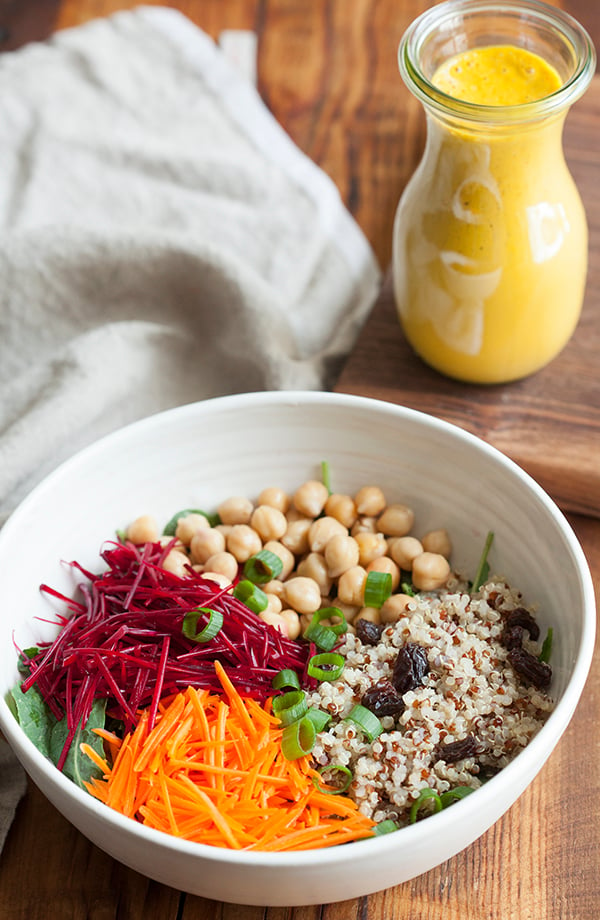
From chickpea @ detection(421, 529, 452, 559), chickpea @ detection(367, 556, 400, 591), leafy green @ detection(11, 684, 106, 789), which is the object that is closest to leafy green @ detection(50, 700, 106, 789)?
leafy green @ detection(11, 684, 106, 789)

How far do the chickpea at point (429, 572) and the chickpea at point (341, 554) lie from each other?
0.32 feet

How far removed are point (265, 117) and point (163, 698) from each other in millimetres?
1599

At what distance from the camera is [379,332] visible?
1.93 metres

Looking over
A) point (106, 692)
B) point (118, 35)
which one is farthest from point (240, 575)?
point (118, 35)

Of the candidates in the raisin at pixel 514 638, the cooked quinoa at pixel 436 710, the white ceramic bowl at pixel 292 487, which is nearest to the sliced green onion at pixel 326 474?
the white ceramic bowl at pixel 292 487

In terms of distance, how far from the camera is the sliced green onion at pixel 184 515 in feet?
5.45

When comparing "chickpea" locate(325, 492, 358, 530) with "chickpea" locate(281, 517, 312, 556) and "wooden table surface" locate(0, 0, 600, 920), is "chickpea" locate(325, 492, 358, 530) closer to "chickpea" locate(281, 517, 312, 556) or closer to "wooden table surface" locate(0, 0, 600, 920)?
"chickpea" locate(281, 517, 312, 556)

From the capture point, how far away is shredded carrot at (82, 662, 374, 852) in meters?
1.20

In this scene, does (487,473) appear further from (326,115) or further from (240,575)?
(326,115)

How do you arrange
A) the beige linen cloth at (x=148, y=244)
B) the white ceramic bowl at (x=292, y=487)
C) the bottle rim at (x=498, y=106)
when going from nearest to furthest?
the white ceramic bowl at (x=292, y=487), the bottle rim at (x=498, y=106), the beige linen cloth at (x=148, y=244)

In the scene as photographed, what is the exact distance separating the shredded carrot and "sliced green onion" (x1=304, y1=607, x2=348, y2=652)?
0.16 m

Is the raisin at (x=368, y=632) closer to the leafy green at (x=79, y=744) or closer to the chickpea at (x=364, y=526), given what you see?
the chickpea at (x=364, y=526)

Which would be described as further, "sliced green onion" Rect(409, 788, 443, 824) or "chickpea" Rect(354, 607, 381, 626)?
"chickpea" Rect(354, 607, 381, 626)

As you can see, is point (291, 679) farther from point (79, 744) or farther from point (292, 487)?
point (292, 487)
